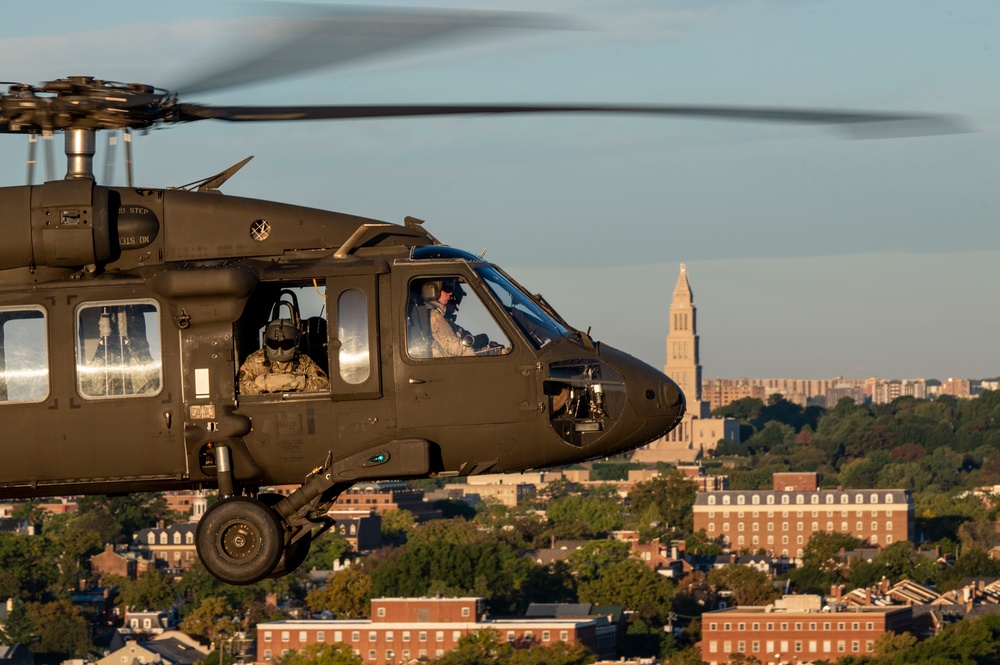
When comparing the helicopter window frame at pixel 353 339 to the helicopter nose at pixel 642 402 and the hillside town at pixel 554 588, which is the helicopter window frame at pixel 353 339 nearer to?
the helicopter nose at pixel 642 402

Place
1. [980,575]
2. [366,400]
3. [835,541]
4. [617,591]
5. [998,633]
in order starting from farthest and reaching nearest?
A: [835,541] → [980,575] → [617,591] → [998,633] → [366,400]

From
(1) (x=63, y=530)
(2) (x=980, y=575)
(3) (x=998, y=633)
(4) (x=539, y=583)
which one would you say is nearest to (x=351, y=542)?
(1) (x=63, y=530)

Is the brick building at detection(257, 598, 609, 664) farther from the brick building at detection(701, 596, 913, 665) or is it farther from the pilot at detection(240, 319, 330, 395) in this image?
the pilot at detection(240, 319, 330, 395)

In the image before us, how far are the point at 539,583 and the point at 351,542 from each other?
35112mm

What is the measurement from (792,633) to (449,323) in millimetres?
97406

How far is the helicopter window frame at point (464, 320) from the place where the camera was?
15789 mm

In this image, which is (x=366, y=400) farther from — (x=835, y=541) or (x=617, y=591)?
(x=835, y=541)

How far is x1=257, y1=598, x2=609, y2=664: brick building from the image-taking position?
356ft

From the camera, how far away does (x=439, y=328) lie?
1591cm

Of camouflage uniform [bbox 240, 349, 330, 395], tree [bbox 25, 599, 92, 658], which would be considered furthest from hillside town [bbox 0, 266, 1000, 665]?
camouflage uniform [bbox 240, 349, 330, 395]

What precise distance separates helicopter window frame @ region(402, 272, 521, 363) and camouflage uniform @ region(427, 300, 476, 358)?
0.12 feet

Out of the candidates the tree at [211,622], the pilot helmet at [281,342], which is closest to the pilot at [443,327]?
the pilot helmet at [281,342]

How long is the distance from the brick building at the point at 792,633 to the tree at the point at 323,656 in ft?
62.4

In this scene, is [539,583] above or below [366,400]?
below
